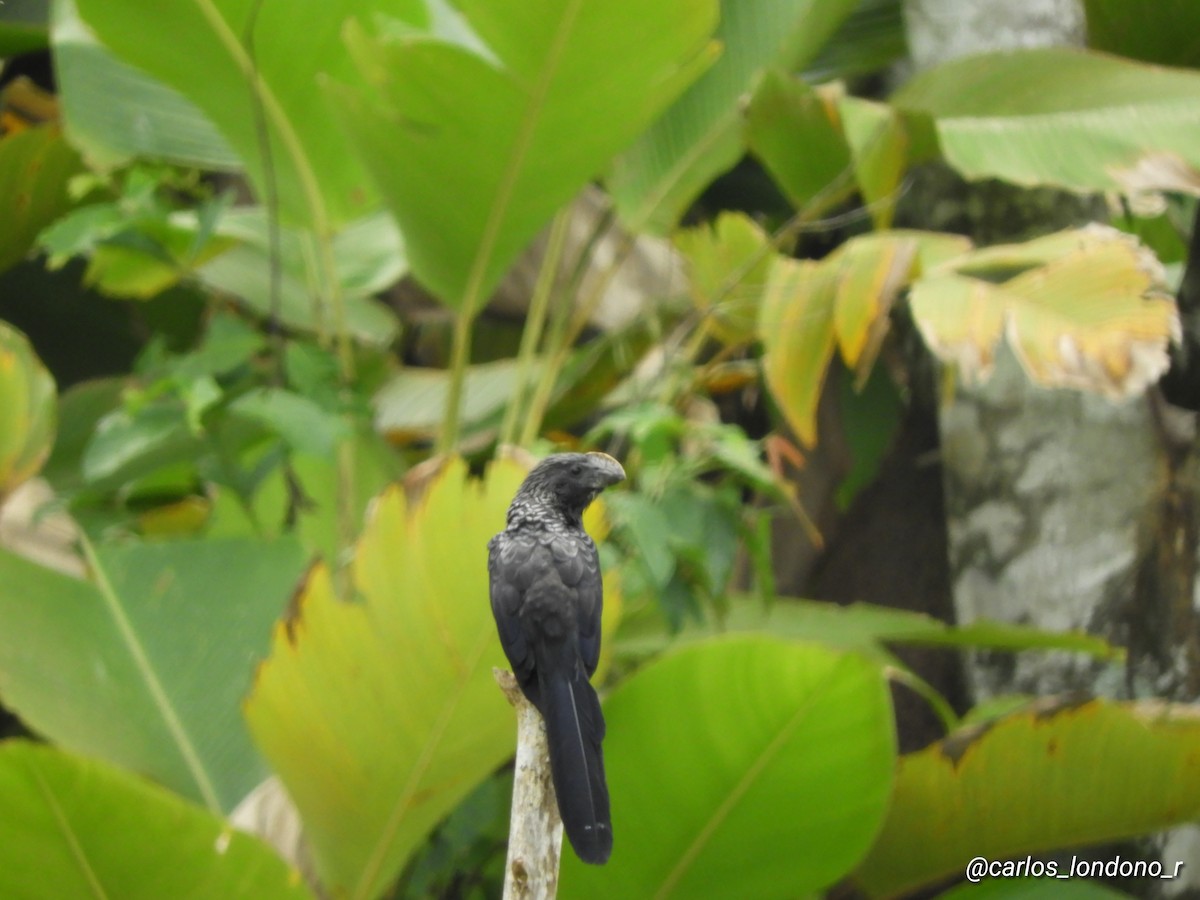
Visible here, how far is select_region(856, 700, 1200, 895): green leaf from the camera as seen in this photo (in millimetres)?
1644

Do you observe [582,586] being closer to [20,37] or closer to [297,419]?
[297,419]

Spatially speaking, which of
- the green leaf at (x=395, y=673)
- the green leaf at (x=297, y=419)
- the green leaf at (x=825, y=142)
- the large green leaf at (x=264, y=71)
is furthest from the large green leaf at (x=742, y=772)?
the large green leaf at (x=264, y=71)

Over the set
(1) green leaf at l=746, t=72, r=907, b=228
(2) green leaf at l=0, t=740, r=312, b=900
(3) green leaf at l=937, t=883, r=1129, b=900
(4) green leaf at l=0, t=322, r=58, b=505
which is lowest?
(3) green leaf at l=937, t=883, r=1129, b=900

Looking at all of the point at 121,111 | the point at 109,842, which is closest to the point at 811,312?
the point at 109,842

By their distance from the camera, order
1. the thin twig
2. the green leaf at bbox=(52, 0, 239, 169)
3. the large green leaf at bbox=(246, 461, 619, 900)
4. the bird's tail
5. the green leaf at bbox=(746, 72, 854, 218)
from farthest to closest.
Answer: the green leaf at bbox=(52, 0, 239, 169) → the green leaf at bbox=(746, 72, 854, 218) → the large green leaf at bbox=(246, 461, 619, 900) → the thin twig → the bird's tail

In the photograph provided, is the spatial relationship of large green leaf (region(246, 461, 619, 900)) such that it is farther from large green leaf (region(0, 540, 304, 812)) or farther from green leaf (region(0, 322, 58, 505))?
green leaf (region(0, 322, 58, 505))

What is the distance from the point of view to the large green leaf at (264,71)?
1936 mm

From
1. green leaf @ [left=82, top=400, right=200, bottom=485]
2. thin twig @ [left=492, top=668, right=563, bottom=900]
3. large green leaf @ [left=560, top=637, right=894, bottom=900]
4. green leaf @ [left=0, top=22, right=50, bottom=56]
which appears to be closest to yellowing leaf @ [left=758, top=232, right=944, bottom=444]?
large green leaf @ [left=560, top=637, right=894, bottom=900]

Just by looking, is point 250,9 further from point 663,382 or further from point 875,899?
point 875,899

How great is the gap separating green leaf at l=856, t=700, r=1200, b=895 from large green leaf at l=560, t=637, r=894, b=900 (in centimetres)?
22

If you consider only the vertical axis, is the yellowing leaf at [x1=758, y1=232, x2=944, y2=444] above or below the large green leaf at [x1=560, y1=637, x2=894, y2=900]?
above

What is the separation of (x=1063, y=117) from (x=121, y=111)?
1.93 meters

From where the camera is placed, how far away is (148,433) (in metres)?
1.82

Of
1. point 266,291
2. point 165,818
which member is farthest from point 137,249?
point 165,818
